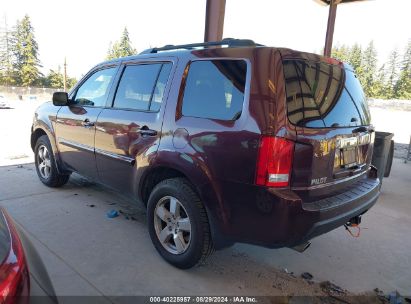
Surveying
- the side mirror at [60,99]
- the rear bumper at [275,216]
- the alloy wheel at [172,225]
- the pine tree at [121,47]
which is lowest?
the alloy wheel at [172,225]

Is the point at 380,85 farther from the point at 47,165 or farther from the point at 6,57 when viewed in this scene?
the point at 47,165

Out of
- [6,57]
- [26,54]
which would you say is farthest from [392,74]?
[6,57]

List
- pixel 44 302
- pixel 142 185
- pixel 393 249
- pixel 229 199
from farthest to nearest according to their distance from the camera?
pixel 393 249 < pixel 142 185 < pixel 229 199 < pixel 44 302

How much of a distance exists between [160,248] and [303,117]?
178 cm

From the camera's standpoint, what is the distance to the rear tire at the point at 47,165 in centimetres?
504

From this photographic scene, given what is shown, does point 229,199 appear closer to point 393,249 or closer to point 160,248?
point 160,248

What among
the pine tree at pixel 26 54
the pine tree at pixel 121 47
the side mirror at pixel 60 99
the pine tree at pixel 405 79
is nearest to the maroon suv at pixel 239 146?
the side mirror at pixel 60 99

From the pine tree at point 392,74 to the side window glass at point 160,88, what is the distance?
2897 inches

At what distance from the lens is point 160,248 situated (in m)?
3.29

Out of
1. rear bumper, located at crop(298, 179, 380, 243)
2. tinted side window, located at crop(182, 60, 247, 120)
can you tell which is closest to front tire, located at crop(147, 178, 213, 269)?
tinted side window, located at crop(182, 60, 247, 120)

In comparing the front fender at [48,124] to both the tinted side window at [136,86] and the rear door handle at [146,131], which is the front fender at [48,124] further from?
the rear door handle at [146,131]

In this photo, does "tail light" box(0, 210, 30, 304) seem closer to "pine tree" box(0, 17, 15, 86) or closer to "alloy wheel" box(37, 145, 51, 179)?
"alloy wheel" box(37, 145, 51, 179)

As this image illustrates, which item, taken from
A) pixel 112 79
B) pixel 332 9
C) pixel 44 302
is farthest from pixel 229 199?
pixel 332 9

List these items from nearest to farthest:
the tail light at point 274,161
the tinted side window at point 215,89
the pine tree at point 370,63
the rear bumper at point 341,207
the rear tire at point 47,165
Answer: the tail light at point 274,161 → the rear bumper at point 341,207 → the tinted side window at point 215,89 → the rear tire at point 47,165 → the pine tree at point 370,63
